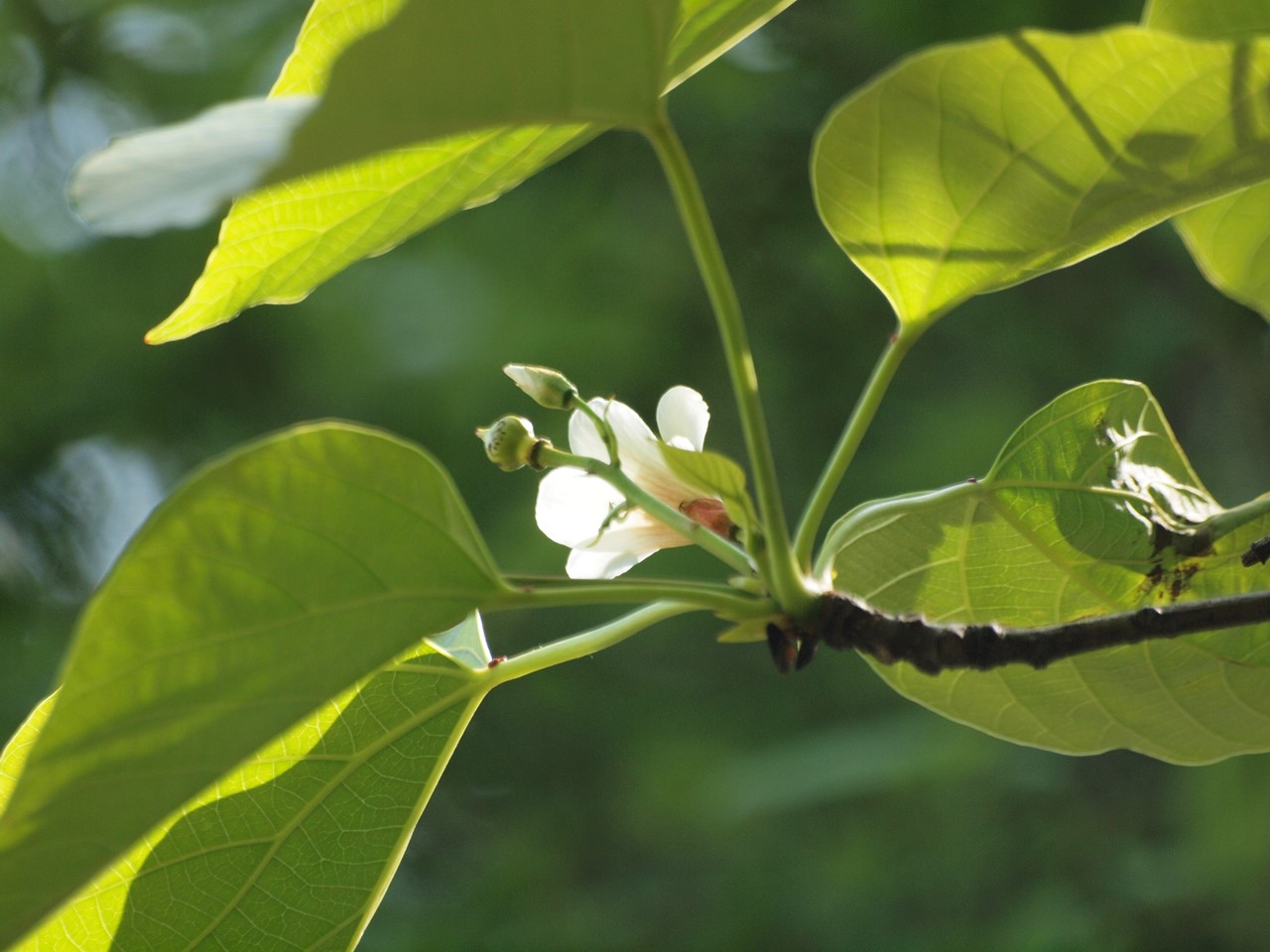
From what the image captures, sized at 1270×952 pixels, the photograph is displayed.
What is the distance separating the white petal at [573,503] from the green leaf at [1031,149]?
142 millimetres

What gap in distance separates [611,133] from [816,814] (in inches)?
55.9

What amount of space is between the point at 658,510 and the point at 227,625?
16 cm

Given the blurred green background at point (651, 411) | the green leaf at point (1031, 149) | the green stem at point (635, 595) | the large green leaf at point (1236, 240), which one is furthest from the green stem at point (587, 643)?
the blurred green background at point (651, 411)

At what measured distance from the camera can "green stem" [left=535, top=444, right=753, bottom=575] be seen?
424mm

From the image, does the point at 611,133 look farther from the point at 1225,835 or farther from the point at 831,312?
the point at 1225,835

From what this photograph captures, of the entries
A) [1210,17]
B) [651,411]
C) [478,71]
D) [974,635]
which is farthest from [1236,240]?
[651,411]

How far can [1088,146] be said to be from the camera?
38 cm

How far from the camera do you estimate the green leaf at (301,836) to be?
45cm

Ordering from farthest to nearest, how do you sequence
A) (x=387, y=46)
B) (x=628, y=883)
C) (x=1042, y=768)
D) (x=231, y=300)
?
(x=628, y=883), (x=1042, y=768), (x=231, y=300), (x=387, y=46)

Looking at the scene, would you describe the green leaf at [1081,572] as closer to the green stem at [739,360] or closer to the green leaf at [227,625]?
the green stem at [739,360]

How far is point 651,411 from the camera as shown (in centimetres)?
220

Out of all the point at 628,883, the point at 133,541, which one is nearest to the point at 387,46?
the point at 133,541

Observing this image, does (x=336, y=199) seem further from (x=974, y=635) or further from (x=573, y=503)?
(x=974, y=635)

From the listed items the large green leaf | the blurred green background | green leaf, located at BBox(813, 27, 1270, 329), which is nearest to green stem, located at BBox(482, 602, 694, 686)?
green leaf, located at BBox(813, 27, 1270, 329)
